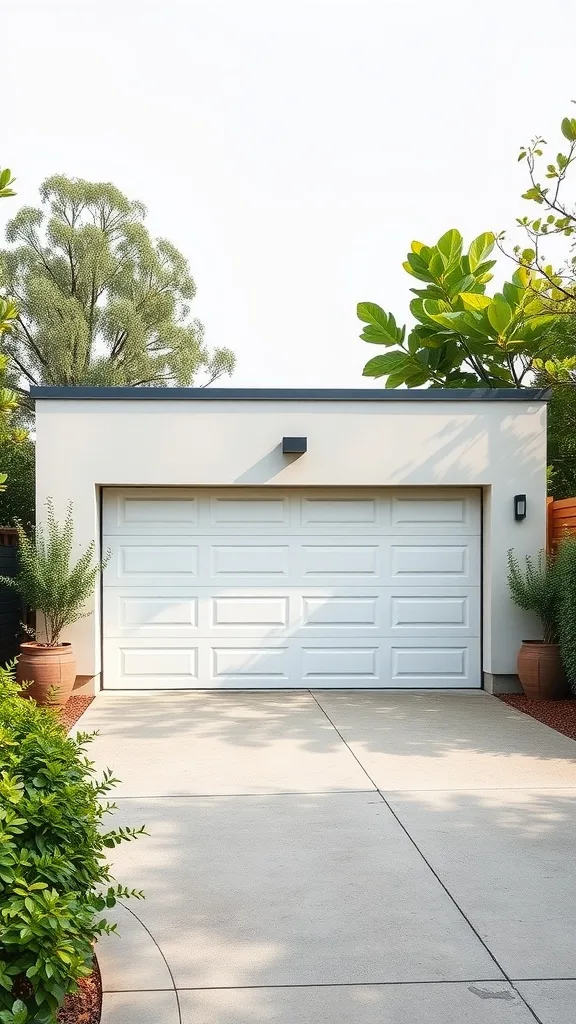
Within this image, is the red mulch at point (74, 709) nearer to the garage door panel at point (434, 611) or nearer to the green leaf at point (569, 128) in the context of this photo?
the garage door panel at point (434, 611)

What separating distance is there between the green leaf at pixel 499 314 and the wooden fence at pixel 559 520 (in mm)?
2514

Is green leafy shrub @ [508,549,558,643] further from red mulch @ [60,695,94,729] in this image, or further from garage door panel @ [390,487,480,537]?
red mulch @ [60,695,94,729]

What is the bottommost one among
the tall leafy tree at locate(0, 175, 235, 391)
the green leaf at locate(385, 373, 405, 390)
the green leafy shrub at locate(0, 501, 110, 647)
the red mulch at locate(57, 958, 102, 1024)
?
the red mulch at locate(57, 958, 102, 1024)

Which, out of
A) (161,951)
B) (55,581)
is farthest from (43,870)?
(55,581)

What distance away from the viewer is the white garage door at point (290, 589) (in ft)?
32.6

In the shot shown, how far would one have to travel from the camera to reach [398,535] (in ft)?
33.2

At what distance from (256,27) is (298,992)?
13105 mm

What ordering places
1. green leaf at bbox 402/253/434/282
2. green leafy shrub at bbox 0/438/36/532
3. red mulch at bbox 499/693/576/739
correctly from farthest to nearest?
green leafy shrub at bbox 0/438/36/532 → green leaf at bbox 402/253/434/282 → red mulch at bbox 499/693/576/739

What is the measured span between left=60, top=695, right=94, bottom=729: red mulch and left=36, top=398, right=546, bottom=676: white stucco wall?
0.31 meters

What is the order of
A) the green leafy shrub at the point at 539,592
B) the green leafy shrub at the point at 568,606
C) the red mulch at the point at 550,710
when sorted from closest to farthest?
the red mulch at the point at 550,710
the green leafy shrub at the point at 568,606
the green leafy shrub at the point at 539,592

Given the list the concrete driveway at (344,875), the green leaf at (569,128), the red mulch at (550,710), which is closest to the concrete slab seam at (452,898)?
the concrete driveway at (344,875)

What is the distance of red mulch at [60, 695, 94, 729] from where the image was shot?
8.22 m

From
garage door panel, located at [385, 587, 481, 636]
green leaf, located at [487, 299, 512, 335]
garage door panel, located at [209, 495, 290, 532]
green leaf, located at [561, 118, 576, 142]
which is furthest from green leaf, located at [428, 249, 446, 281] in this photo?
garage door panel, located at [385, 587, 481, 636]

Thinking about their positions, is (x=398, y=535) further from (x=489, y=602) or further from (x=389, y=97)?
(x=389, y=97)
